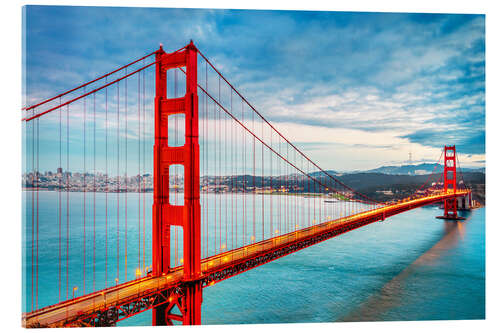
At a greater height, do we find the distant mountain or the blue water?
the distant mountain

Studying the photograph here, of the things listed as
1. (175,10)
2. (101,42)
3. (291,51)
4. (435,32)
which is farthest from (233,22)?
(435,32)

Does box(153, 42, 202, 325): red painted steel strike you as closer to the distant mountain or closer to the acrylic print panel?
the acrylic print panel

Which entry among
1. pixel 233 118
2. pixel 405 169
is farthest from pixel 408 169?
pixel 233 118

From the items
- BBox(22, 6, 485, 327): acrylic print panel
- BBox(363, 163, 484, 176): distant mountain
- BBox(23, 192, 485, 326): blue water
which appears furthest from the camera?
BBox(363, 163, 484, 176): distant mountain

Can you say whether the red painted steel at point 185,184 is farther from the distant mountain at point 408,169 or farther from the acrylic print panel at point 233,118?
the distant mountain at point 408,169

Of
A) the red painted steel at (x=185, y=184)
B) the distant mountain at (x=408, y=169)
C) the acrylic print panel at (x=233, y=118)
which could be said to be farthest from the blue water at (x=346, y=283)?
the distant mountain at (x=408, y=169)

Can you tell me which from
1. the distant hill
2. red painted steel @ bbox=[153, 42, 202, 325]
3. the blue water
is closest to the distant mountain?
the distant hill
